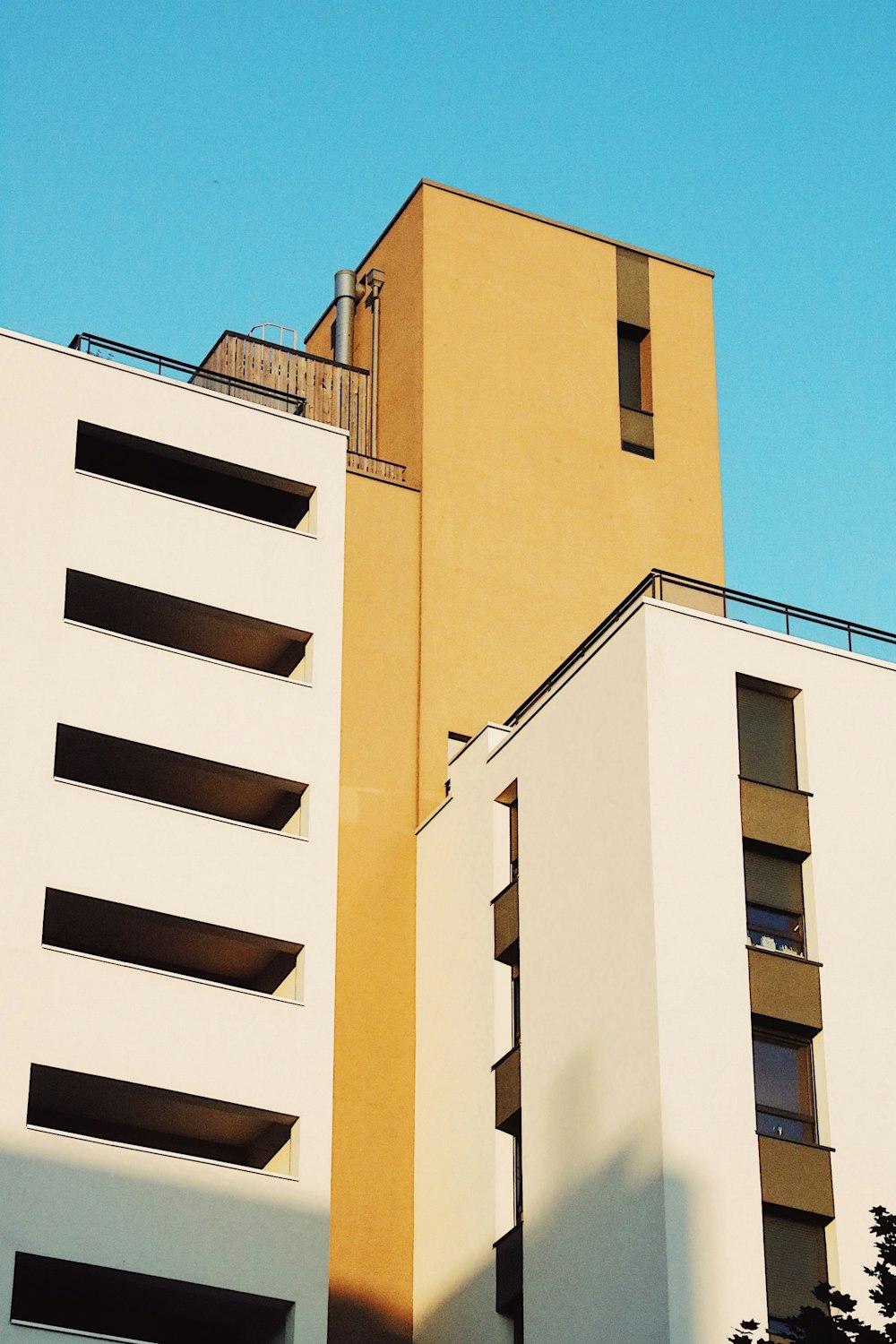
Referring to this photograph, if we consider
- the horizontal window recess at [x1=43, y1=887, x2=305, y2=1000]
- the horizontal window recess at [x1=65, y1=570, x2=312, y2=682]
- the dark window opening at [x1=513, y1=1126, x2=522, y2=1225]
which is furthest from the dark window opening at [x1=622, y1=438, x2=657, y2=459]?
the dark window opening at [x1=513, y1=1126, x2=522, y2=1225]

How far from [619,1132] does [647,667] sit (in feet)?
20.7

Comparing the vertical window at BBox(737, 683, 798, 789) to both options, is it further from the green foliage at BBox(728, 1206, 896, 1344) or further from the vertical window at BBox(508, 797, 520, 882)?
the green foliage at BBox(728, 1206, 896, 1344)

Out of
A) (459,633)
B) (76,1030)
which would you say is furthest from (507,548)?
(76,1030)

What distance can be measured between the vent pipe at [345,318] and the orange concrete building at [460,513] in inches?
4.2

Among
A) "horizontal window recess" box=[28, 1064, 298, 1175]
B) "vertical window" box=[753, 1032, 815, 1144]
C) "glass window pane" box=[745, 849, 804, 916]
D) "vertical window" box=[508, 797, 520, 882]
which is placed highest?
"vertical window" box=[508, 797, 520, 882]

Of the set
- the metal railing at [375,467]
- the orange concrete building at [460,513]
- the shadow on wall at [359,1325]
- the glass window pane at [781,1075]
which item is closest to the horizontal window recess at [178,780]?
the orange concrete building at [460,513]

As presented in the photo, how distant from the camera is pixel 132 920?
3131 cm

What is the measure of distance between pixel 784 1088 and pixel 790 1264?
230cm

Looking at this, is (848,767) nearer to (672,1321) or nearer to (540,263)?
(672,1321)

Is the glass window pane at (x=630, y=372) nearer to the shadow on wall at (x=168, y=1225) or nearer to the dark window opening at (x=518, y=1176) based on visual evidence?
the dark window opening at (x=518, y=1176)

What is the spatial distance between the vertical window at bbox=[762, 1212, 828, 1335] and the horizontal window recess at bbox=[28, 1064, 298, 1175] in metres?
7.59

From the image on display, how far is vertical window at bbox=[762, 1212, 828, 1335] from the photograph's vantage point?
25.0m

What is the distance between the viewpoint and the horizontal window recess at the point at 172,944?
3081 centimetres

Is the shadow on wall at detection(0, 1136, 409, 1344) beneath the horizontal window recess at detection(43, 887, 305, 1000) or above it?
beneath
